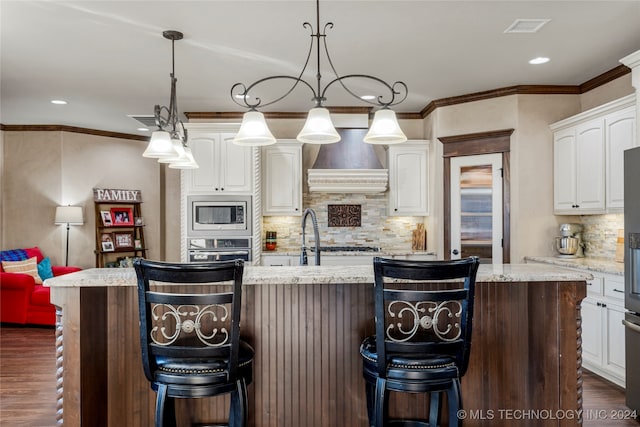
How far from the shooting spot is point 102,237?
704cm

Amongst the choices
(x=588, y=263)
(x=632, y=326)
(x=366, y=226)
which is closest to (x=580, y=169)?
(x=588, y=263)

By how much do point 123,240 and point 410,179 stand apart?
4.69 meters

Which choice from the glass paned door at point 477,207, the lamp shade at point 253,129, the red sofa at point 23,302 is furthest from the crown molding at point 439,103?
the lamp shade at point 253,129

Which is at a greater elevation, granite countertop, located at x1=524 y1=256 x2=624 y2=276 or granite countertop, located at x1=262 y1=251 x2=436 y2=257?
granite countertop, located at x1=524 y1=256 x2=624 y2=276

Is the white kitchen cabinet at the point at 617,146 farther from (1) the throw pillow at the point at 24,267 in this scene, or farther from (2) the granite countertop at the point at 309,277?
(1) the throw pillow at the point at 24,267

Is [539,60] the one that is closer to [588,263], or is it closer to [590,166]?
[590,166]

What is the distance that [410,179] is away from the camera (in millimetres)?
5641

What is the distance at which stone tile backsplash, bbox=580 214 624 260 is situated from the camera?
416 centimetres

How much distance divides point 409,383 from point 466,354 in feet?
0.90

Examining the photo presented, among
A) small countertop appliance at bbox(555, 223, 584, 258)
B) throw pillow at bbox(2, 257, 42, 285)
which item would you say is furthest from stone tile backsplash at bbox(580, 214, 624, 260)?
throw pillow at bbox(2, 257, 42, 285)

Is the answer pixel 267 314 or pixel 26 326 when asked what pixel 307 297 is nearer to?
pixel 267 314

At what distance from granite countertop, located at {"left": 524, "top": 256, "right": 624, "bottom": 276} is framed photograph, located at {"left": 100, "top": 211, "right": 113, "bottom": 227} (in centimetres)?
600

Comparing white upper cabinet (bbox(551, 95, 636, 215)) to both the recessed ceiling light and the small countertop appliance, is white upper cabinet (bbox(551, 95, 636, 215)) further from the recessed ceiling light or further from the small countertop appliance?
the recessed ceiling light

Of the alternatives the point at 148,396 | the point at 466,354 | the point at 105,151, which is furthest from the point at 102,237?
the point at 466,354
